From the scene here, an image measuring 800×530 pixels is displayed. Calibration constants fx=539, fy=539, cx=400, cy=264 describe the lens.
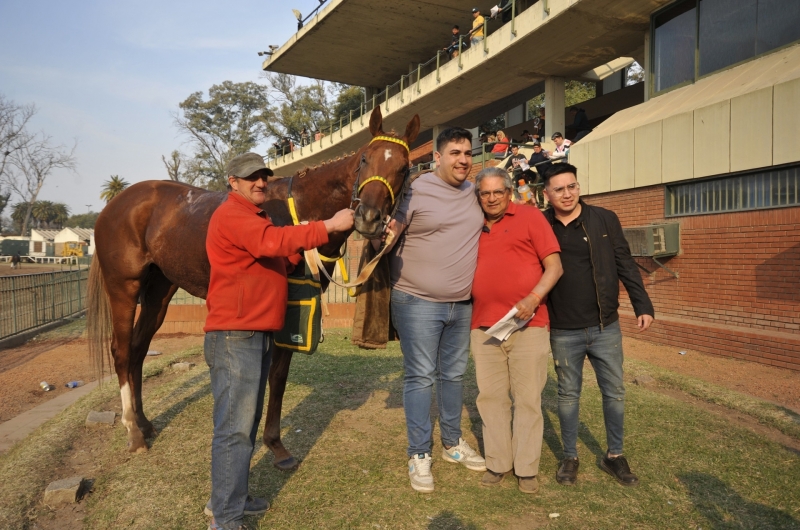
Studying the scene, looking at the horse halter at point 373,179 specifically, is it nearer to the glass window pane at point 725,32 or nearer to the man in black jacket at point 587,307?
the man in black jacket at point 587,307

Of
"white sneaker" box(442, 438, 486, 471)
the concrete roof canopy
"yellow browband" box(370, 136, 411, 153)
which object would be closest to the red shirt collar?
"yellow browband" box(370, 136, 411, 153)

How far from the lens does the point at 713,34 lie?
1026 centimetres

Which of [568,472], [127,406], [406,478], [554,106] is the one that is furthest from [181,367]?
[554,106]

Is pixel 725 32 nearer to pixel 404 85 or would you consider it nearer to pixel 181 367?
pixel 181 367

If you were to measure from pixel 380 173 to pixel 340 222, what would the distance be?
2.22 feet

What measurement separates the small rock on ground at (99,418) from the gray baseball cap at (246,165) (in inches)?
146

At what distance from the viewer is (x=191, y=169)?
5328cm

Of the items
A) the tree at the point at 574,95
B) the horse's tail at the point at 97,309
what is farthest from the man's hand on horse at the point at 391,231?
the tree at the point at 574,95

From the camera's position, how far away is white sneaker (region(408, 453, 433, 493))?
3635mm

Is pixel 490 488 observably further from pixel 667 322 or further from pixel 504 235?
pixel 667 322

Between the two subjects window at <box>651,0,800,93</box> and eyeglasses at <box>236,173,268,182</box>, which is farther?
window at <box>651,0,800,93</box>

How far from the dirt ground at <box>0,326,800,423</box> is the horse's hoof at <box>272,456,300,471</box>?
410 centimetres

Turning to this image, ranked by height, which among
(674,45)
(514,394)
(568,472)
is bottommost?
(568,472)

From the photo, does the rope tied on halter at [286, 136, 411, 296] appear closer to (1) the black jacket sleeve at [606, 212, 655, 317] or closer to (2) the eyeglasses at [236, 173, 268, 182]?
(2) the eyeglasses at [236, 173, 268, 182]
